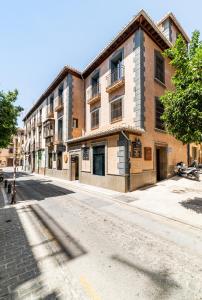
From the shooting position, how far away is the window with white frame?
13825 mm

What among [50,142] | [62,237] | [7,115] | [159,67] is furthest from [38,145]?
[62,237]

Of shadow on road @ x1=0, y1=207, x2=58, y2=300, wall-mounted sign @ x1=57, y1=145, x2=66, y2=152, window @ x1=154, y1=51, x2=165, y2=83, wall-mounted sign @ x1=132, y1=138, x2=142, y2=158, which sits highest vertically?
window @ x1=154, y1=51, x2=165, y2=83

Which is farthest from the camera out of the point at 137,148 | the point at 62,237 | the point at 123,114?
the point at 123,114

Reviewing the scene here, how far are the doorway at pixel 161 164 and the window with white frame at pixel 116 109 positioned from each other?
4.35 metres

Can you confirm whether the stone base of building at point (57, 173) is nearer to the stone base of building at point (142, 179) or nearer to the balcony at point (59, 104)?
the balcony at point (59, 104)

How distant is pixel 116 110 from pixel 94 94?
4293mm

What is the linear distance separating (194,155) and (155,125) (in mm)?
10966

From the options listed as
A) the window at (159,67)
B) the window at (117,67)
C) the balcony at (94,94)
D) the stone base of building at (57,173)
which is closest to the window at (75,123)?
the balcony at (94,94)

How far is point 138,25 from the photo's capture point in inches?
490

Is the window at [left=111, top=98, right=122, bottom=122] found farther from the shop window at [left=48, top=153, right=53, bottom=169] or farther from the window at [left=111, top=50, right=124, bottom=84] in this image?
the shop window at [left=48, top=153, right=53, bottom=169]

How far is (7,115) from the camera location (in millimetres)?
14969

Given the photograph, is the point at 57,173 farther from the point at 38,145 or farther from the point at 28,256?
the point at 28,256

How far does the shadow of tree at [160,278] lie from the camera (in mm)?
2928

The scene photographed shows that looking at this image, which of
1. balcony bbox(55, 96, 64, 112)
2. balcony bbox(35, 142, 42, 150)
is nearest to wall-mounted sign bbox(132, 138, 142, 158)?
balcony bbox(55, 96, 64, 112)
